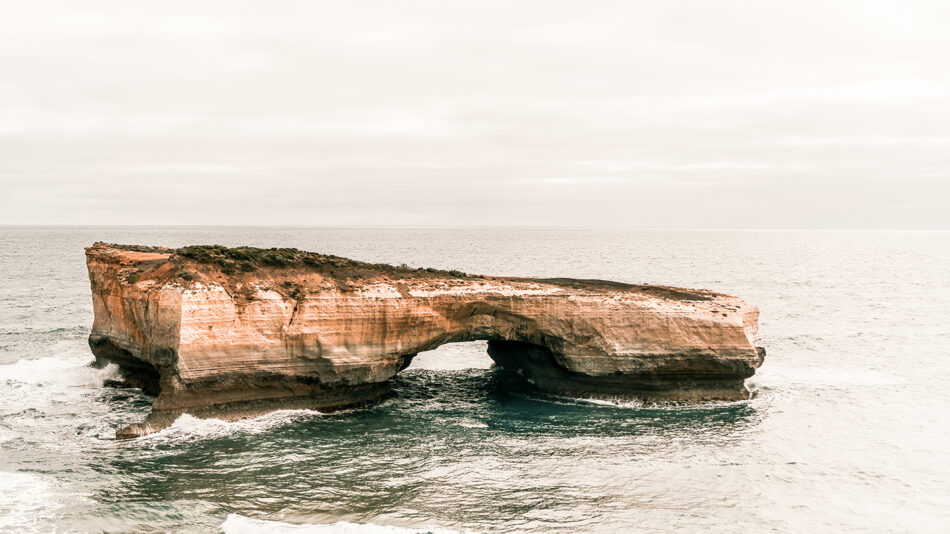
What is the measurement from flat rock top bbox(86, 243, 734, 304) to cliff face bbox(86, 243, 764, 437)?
70mm

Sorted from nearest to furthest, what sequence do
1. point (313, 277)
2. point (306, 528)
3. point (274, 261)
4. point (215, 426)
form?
point (306, 528)
point (215, 426)
point (313, 277)
point (274, 261)

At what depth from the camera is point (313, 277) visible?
27000 mm

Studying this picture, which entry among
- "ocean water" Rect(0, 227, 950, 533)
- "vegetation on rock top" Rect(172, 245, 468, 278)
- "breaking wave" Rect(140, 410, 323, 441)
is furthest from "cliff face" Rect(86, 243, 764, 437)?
"ocean water" Rect(0, 227, 950, 533)

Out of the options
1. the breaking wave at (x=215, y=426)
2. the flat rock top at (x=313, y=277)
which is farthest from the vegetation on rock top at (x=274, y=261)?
the breaking wave at (x=215, y=426)

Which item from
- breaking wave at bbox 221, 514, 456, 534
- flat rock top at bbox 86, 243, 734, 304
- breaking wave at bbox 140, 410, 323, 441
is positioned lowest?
breaking wave at bbox 221, 514, 456, 534

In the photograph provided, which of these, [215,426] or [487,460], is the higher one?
[215,426]

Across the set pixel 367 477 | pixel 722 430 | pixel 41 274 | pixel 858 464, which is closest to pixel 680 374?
pixel 722 430

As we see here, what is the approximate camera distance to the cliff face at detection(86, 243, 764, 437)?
24.3m

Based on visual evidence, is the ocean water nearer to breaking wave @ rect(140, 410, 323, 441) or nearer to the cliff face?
breaking wave @ rect(140, 410, 323, 441)

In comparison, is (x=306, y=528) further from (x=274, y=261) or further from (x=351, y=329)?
(x=274, y=261)

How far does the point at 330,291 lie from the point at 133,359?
35.2 ft

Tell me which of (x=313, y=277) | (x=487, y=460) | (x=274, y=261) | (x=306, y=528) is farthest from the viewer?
(x=274, y=261)

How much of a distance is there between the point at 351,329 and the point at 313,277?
2.68 metres

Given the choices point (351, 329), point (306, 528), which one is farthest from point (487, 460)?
point (351, 329)
